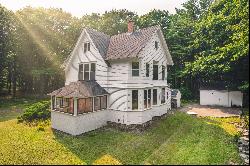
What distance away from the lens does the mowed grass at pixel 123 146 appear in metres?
16.1

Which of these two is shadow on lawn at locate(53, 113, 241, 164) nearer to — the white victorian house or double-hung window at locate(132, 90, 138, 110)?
the white victorian house

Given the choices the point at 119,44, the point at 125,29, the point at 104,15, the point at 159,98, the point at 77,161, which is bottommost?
the point at 77,161

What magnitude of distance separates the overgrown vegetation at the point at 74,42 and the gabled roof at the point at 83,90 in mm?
19417

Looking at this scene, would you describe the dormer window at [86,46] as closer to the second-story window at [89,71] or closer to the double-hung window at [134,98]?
the second-story window at [89,71]

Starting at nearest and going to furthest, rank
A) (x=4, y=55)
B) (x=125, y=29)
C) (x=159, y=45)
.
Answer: (x=159, y=45) < (x=4, y=55) < (x=125, y=29)

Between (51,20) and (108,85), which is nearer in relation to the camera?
(108,85)

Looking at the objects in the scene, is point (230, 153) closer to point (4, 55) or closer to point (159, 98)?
point (159, 98)

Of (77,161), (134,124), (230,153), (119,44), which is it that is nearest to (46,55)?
(119,44)

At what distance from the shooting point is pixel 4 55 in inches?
1710

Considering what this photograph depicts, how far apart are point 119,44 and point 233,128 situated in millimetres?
14288

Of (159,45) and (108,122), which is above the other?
(159,45)

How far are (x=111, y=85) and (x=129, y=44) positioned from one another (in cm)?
474

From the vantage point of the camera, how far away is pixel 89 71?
25406mm

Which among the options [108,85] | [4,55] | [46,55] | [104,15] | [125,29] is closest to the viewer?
[108,85]
